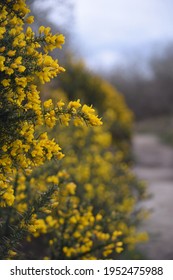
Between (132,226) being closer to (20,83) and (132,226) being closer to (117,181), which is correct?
(117,181)

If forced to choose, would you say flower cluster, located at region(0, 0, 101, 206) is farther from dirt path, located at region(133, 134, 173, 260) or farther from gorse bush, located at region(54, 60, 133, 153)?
gorse bush, located at region(54, 60, 133, 153)

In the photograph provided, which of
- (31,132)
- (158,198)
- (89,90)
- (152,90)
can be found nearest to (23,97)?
(31,132)

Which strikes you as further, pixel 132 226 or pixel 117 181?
pixel 117 181

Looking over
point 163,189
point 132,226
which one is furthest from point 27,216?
point 163,189

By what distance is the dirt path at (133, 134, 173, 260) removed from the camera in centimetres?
676

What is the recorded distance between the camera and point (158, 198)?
9891 millimetres

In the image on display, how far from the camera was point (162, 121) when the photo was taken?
1315 inches

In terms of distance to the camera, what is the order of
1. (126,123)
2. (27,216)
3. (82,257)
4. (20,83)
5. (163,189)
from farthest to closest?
1. (126,123)
2. (163,189)
3. (82,257)
4. (27,216)
5. (20,83)

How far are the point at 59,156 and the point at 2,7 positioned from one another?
89 centimetres

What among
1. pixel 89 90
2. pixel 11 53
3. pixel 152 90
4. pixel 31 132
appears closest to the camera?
pixel 11 53

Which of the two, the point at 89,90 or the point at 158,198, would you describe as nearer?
the point at 158,198

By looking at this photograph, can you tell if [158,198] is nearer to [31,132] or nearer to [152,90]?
[31,132]

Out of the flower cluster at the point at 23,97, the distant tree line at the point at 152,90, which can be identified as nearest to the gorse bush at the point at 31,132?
the flower cluster at the point at 23,97

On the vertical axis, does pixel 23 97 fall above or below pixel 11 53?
below
